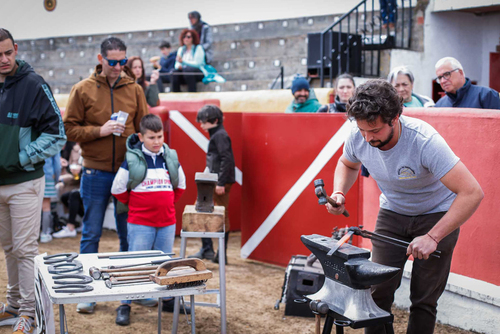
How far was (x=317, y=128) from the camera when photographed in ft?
16.7

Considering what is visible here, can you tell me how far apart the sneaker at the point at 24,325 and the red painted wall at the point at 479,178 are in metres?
2.90

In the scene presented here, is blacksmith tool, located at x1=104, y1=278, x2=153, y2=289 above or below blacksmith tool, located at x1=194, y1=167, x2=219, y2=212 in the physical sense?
below

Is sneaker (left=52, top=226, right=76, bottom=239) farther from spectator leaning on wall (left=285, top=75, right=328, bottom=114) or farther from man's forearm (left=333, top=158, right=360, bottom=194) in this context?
man's forearm (left=333, top=158, right=360, bottom=194)

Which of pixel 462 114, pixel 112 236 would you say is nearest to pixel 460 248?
pixel 462 114

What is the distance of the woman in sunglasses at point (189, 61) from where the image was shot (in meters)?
10.6

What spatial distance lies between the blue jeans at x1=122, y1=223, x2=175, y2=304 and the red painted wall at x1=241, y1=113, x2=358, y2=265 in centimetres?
159

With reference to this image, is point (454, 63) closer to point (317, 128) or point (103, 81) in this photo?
point (317, 128)

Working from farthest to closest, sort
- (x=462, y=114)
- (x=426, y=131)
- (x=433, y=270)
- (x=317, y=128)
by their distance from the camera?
(x=317, y=128) → (x=462, y=114) → (x=433, y=270) → (x=426, y=131)

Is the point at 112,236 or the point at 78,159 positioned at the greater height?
the point at 78,159

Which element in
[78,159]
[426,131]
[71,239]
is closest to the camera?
[426,131]

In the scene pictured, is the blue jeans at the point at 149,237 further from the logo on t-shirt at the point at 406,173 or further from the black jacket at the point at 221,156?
the logo on t-shirt at the point at 406,173

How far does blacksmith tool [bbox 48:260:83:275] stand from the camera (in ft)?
9.11

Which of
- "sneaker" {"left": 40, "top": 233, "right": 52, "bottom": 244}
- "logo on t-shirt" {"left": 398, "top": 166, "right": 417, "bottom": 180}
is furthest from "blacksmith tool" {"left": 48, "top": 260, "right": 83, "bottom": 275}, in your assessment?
"sneaker" {"left": 40, "top": 233, "right": 52, "bottom": 244}

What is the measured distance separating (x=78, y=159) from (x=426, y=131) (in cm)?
589
